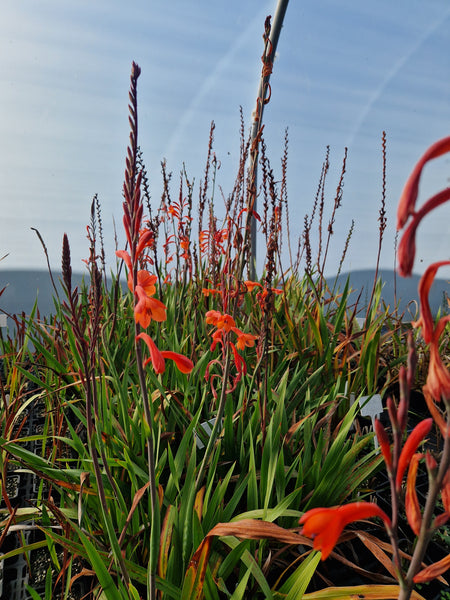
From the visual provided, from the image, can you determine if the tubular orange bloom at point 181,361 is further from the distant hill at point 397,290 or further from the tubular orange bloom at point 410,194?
the distant hill at point 397,290

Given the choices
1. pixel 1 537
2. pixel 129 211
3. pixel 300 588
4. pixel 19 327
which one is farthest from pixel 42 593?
pixel 19 327

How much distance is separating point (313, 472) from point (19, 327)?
1948 millimetres

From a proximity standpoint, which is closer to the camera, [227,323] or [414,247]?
[414,247]

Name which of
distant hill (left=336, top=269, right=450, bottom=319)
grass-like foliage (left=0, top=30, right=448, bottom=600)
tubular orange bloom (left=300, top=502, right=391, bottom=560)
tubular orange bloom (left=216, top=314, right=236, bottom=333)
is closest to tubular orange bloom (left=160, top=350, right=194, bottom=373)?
grass-like foliage (left=0, top=30, right=448, bottom=600)

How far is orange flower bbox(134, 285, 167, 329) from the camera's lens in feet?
1.92

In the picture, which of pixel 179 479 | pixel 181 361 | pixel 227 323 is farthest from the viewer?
pixel 179 479

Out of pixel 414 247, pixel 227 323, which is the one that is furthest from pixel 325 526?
pixel 227 323

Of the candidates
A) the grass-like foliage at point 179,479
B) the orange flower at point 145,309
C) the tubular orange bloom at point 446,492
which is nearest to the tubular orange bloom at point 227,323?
the grass-like foliage at point 179,479

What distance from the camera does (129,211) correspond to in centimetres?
61

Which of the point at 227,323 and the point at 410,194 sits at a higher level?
the point at 410,194

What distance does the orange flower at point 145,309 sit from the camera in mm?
584

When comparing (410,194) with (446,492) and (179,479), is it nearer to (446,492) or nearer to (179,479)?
(446,492)

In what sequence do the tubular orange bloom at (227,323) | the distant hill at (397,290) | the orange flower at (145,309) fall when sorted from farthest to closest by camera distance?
the distant hill at (397,290) < the tubular orange bloom at (227,323) < the orange flower at (145,309)

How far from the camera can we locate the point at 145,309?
24.6 inches
